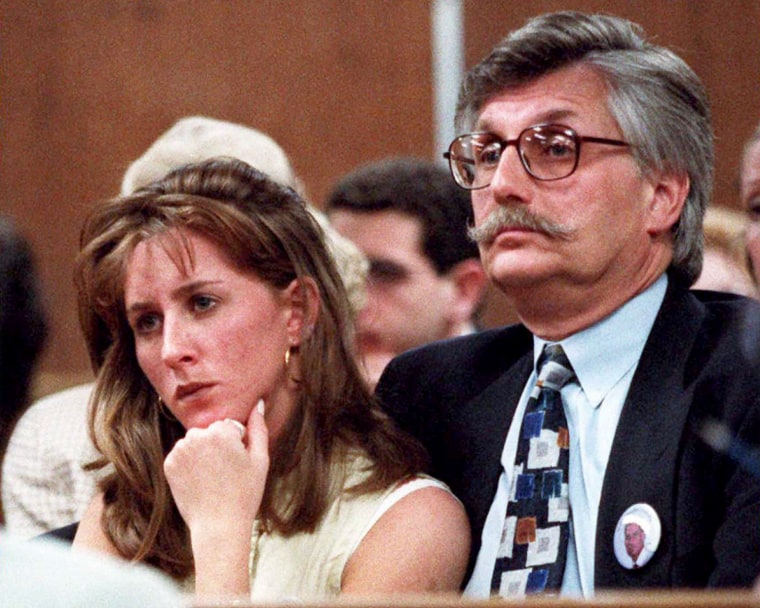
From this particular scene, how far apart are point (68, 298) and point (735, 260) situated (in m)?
2.34

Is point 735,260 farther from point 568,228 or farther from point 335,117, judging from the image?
point 335,117

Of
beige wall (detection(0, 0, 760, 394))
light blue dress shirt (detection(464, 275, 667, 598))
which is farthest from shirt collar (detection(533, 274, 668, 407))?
beige wall (detection(0, 0, 760, 394))

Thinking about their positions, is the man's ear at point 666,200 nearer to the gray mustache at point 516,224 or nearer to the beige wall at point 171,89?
the gray mustache at point 516,224

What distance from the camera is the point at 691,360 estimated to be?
2023 millimetres

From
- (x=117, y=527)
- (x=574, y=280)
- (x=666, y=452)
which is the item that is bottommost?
(x=117, y=527)

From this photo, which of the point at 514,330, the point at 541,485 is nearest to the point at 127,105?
the point at 514,330

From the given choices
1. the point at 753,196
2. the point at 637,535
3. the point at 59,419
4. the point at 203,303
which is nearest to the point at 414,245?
the point at 59,419

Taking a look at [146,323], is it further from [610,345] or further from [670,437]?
[670,437]

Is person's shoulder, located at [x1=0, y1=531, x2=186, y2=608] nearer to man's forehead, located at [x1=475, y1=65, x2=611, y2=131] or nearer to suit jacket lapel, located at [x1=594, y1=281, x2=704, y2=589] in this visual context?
suit jacket lapel, located at [x1=594, y1=281, x2=704, y2=589]

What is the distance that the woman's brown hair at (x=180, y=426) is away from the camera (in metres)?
2.15

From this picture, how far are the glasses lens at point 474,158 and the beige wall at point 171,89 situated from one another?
90.4 inches

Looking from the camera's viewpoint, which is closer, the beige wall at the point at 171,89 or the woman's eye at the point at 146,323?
the woman's eye at the point at 146,323

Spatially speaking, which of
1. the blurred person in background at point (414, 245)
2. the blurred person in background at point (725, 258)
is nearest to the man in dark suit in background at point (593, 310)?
the blurred person in background at point (725, 258)

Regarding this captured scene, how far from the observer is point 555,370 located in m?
2.13
